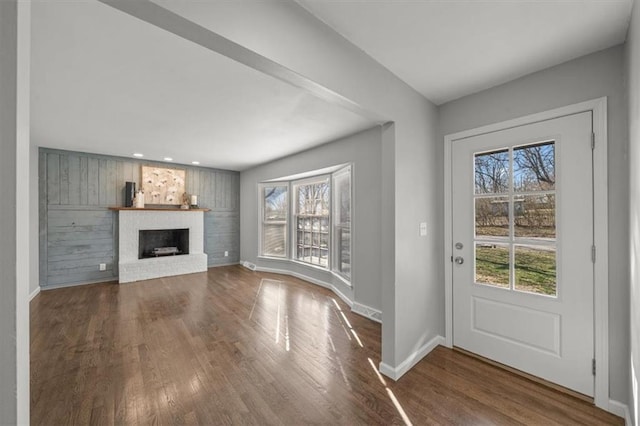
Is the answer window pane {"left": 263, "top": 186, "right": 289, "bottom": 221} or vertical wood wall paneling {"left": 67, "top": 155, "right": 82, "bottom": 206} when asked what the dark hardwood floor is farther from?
window pane {"left": 263, "top": 186, "right": 289, "bottom": 221}

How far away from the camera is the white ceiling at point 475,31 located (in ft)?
4.69

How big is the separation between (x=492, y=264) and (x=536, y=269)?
0.30 m

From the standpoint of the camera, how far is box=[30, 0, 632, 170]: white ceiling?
1.46 meters

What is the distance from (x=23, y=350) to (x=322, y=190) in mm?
4170

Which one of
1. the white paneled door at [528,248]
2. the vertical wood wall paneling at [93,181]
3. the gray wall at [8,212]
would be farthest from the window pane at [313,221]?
the gray wall at [8,212]

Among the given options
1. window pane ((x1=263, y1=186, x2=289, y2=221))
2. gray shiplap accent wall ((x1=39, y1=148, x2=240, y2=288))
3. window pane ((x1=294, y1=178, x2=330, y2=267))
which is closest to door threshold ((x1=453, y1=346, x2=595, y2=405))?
window pane ((x1=294, y1=178, x2=330, y2=267))

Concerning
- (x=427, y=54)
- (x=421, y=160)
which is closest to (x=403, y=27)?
(x=427, y=54)

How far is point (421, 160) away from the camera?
2398mm

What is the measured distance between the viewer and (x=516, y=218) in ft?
7.06

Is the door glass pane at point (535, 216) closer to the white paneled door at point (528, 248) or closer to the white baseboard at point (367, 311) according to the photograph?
the white paneled door at point (528, 248)

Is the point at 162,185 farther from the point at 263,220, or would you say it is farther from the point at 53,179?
the point at 263,220

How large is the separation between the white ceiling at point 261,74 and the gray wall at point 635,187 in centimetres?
25

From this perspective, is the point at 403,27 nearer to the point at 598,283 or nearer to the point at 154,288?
the point at 598,283

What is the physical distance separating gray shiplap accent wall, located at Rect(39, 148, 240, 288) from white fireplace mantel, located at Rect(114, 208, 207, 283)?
201 mm
